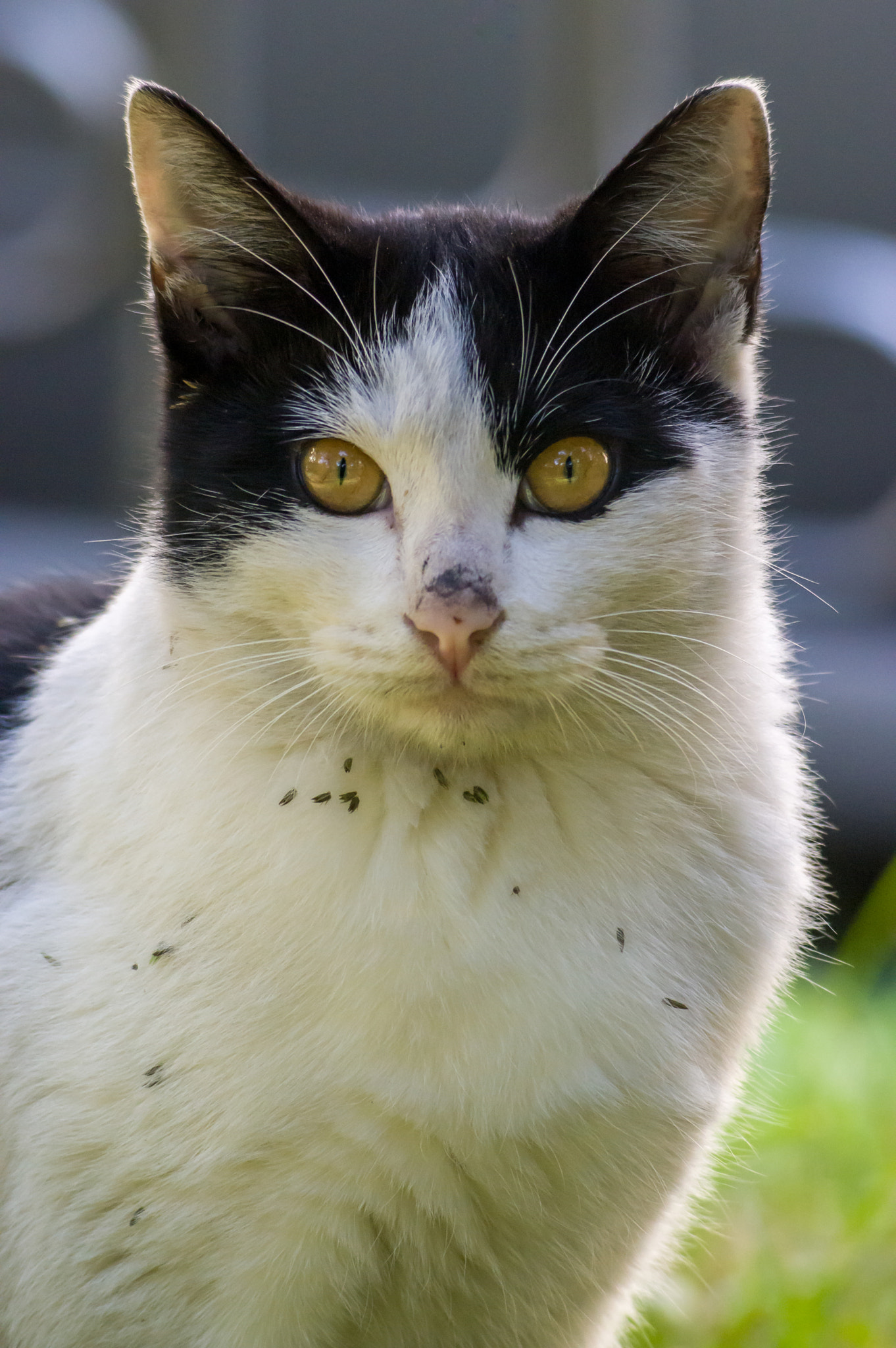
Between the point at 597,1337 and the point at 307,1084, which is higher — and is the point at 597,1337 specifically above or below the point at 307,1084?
below

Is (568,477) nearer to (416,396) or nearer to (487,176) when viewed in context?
(416,396)

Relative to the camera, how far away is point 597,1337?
1503 millimetres

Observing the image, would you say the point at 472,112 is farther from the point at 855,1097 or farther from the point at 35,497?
the point at 855,1097

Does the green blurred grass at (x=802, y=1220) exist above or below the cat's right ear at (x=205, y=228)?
below

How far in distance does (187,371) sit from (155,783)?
42 centimetres

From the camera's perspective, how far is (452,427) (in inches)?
45.3

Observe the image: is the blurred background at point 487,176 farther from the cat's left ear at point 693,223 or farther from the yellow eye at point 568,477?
the yellow eye at point 568,477

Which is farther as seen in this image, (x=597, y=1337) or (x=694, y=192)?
(x=597, y=1337)

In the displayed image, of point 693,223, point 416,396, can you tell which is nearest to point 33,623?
point 416,396

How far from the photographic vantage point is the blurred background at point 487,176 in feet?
9.73

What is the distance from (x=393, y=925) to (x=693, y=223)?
29.7 inches

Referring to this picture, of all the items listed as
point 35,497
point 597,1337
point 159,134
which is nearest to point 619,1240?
point 597,1337

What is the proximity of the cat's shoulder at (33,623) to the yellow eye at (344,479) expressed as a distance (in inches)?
21.2

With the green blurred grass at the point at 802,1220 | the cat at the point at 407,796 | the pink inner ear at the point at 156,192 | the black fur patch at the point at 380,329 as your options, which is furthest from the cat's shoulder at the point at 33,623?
the green blurred grass at the point at 802,1220
